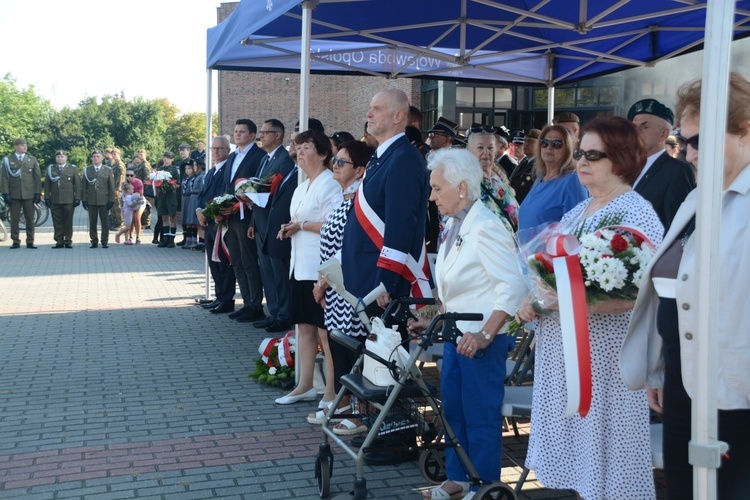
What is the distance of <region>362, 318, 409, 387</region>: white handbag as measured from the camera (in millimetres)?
4137

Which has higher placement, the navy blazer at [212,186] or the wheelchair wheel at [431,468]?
the navy blazer at [212,186]

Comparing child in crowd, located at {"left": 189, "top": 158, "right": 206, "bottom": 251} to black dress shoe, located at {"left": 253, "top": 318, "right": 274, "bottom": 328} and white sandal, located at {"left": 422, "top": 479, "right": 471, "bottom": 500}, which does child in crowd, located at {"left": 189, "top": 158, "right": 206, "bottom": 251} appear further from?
white sandal, located at {"left": 422, "top": 479, "right": 471, "bottom": 500}

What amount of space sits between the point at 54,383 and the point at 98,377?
0.38 meters

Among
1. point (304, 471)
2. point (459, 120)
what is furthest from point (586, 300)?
point (459, 120)

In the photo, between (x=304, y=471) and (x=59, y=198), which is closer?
(x=304, y=471)

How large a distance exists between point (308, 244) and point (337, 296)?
1.03m

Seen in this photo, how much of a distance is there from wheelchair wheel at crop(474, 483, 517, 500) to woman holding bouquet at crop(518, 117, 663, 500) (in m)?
0.38

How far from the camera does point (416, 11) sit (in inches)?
326

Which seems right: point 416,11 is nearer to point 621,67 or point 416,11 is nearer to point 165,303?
point 621,67

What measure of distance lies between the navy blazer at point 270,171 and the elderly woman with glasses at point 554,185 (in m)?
4.06

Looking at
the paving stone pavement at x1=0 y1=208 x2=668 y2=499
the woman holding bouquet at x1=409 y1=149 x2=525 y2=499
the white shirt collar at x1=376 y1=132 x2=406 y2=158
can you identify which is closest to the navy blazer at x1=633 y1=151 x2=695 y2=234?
the woman holding bouquet at x1=409 y1=149 x2=525 y2=499

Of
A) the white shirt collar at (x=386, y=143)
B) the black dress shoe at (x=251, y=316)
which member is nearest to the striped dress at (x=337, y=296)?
the white shirt collar at (x=386, y=143)

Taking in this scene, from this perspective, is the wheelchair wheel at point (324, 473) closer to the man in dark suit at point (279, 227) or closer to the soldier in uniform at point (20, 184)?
the man in dark suit at point (279, 227)

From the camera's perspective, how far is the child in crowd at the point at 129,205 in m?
20.1
